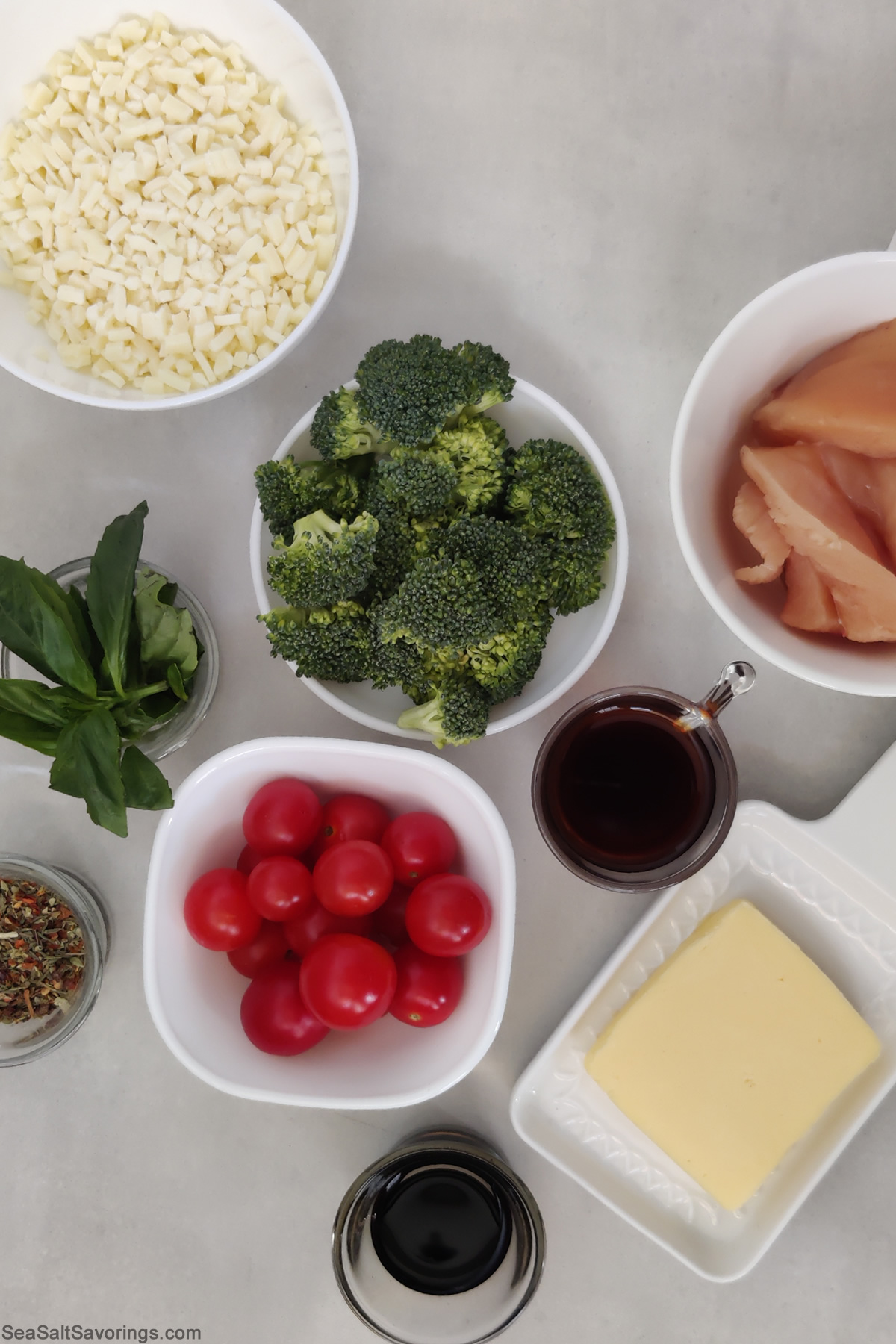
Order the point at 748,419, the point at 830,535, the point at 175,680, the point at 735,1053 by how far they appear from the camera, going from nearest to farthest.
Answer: the point at 830,535, the point at 748,419, the point at 175,680, the point at 735,1053

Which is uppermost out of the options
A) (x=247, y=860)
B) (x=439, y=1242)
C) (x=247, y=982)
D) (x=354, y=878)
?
(x=354, y=878)

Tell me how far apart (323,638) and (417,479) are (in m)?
0.21

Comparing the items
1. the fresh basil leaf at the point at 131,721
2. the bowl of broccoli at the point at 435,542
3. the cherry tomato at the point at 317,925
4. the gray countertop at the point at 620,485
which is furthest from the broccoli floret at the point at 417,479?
the cherry tomato at the point at 317,925

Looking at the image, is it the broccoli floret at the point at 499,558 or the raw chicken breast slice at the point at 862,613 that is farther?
the broccoli floret at the point at 499,558

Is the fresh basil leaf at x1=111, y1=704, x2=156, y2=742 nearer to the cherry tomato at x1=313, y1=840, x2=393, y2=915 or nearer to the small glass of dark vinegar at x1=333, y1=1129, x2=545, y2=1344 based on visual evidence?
the cherry tomato at x1=313, y1=840, x2=393, y2=915

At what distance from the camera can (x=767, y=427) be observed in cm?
91


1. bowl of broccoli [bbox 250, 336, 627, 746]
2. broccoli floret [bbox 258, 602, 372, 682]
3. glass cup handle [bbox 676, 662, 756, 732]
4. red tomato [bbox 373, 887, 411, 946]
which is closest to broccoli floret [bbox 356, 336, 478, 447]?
bowl of broccoli [bbox 250, 336, 627, 746]

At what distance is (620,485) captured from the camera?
3.96ft

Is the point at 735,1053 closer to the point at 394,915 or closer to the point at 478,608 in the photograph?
the point at 394,915

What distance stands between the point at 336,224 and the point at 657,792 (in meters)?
0.80

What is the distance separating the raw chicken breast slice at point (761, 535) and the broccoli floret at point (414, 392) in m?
0.33

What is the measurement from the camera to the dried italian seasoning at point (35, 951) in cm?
114

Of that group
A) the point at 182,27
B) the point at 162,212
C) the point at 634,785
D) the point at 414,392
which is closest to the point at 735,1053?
the point at 634,785

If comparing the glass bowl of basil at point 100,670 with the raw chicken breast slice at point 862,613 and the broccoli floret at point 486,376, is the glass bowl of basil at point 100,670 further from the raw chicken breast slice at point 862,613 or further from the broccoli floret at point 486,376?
the raw chicken breast slice at point 862,613
